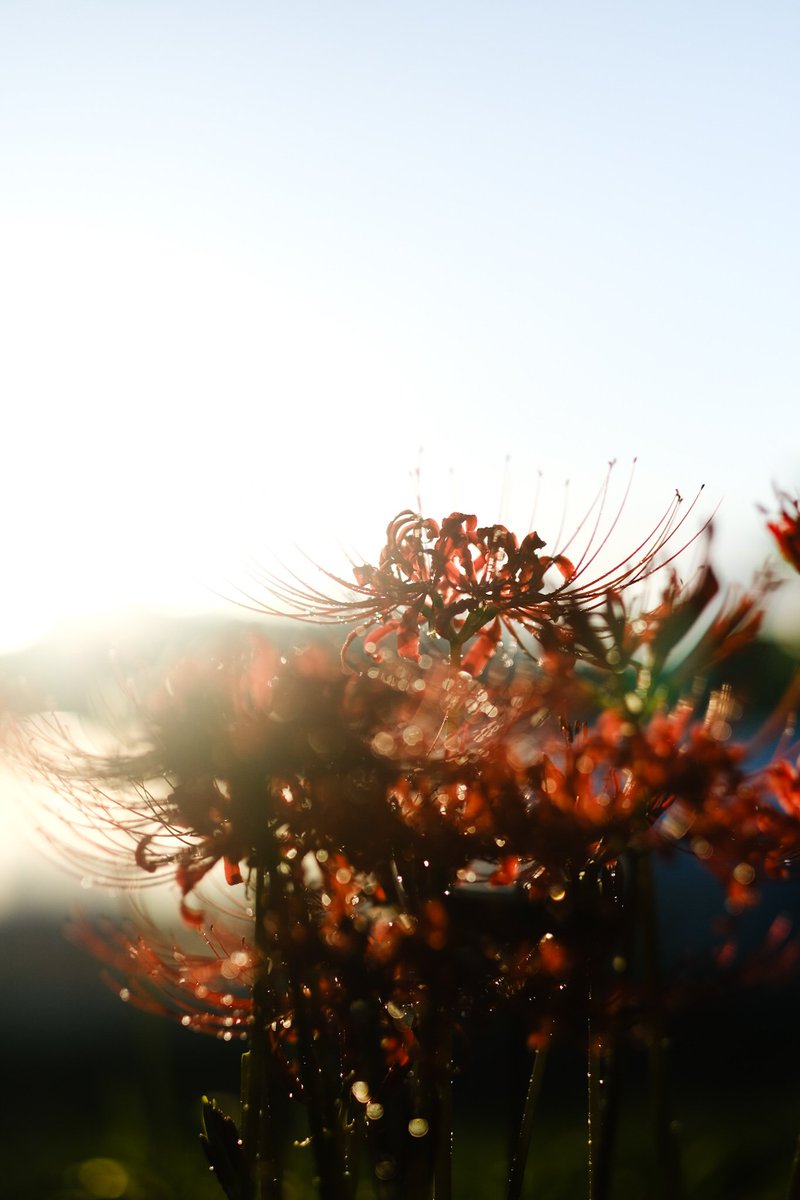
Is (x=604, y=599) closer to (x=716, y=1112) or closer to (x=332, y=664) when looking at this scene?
(x=332, y=664)

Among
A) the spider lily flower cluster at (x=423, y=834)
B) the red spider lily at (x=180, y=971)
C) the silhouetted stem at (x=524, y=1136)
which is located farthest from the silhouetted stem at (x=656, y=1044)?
the red spider lily at (x=180, y=971)

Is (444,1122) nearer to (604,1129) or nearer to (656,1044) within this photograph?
(604,1129)

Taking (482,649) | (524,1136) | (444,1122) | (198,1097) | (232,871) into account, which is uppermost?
(482,649)

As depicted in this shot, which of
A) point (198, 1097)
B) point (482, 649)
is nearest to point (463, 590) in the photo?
point (482, 649)

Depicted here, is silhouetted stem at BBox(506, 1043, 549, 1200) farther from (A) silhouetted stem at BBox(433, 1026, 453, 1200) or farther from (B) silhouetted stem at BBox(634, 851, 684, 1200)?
(B) silhouetted stem at BBox(634, 851, 684, 1200)

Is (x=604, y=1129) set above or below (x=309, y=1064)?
below

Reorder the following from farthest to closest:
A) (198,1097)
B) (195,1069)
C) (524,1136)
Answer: (195,1069) → (198,1097) → (524,1136)

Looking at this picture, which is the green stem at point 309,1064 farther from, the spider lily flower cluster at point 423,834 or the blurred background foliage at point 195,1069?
the blurred background foliage at point 195,1069

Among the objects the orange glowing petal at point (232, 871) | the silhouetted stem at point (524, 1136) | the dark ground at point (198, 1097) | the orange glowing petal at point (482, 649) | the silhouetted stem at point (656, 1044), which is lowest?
the dark ground at point (198, 1097)
